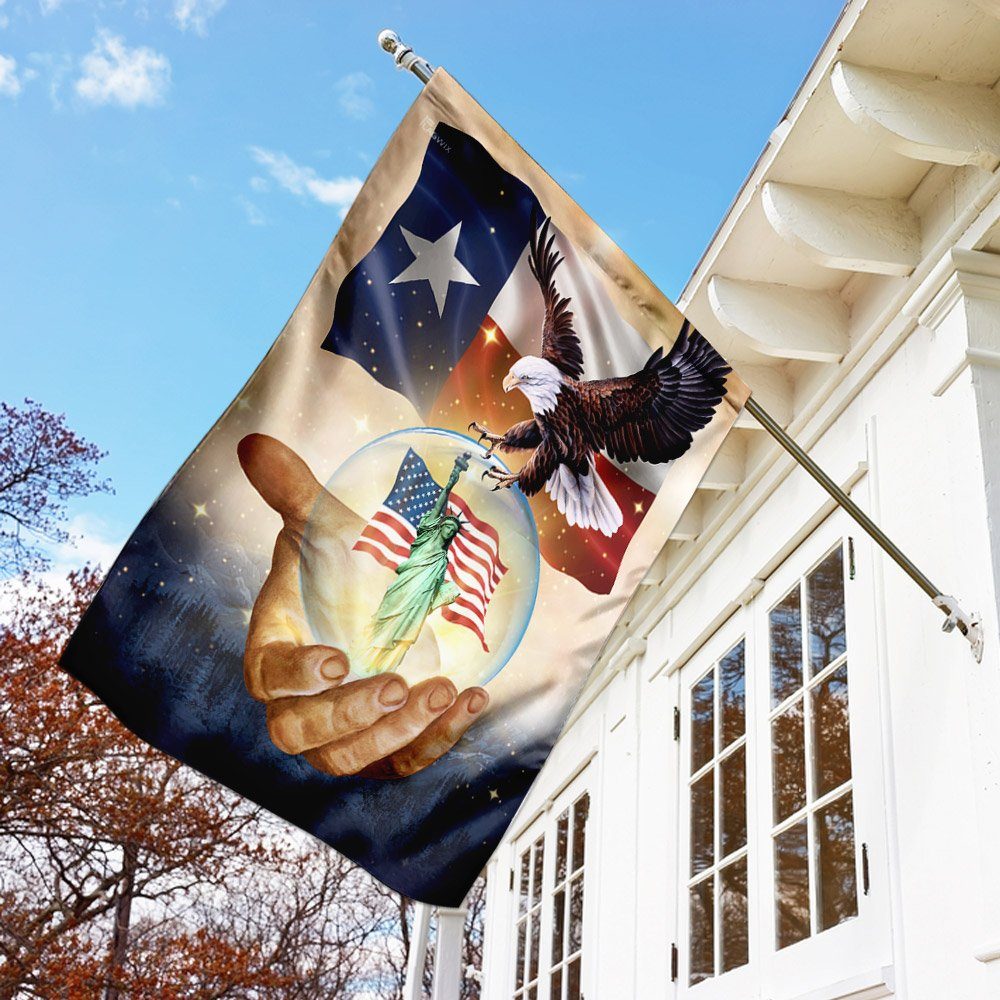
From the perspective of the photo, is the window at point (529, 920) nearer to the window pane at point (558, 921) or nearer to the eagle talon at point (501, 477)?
the window pane at point (558, 921)

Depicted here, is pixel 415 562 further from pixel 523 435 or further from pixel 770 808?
pixel 770 808

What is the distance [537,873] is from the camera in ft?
23.6

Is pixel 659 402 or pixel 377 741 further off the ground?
pixel 659 402

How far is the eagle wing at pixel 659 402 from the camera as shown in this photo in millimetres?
3277

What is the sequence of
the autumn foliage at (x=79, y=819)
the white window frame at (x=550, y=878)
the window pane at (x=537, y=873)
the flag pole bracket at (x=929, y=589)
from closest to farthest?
1. the flag pole bracket at (x=929, y=589)
2. the white window frame at (x=550, y=878)
3. the window pane at (x=537, y=873)
4. the autumn foliage at (x=79, y=819)

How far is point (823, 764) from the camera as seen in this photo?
142 inches

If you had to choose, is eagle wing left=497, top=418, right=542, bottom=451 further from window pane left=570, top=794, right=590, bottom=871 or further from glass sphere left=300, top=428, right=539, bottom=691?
window pane left=570, top=794, right=590, bottom=871

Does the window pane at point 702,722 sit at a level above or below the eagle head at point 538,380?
below

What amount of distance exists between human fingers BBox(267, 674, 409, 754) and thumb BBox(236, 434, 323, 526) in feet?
1.57

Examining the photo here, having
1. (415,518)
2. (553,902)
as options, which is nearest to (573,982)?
(553,902)

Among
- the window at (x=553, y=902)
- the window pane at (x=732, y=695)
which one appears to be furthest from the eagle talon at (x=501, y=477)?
the window at (x=553, y=902)

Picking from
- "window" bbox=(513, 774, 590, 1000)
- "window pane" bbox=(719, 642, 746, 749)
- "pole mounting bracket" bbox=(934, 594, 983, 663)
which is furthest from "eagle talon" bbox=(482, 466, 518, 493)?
"window" bbox=(513, 774, 590, 1000)

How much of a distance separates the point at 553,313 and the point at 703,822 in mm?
2194

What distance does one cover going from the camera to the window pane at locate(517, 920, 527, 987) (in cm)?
715
